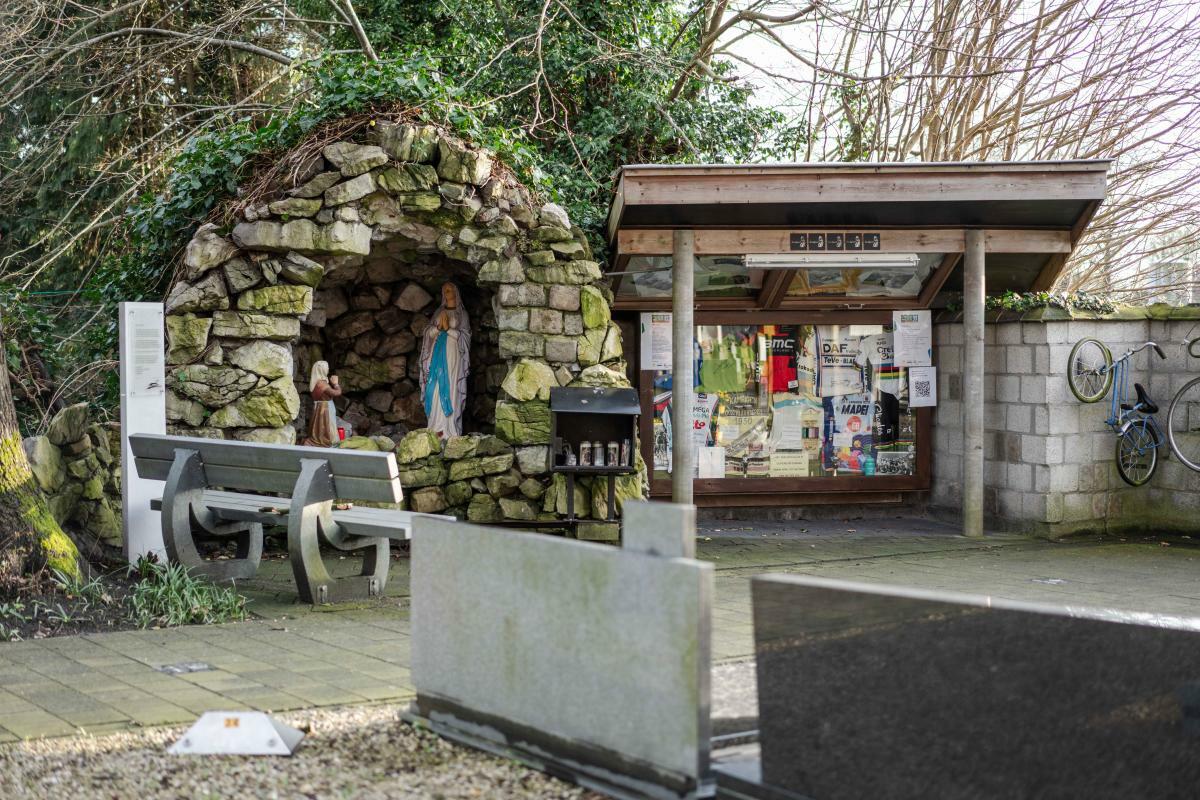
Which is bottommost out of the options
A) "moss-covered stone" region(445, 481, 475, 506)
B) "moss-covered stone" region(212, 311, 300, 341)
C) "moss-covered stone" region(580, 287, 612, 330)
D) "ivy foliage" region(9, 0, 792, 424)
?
"moss-covered stone" region(445, 481, 475, 506)

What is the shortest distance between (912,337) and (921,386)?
0.46 metres

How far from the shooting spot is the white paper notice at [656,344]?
1080 cm

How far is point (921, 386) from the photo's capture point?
1133 centimetres

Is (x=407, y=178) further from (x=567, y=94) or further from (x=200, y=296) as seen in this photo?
(x=567, y=94)

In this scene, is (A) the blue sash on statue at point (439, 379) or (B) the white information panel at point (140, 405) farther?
(A) the blue sash on statue at point (439, 379)

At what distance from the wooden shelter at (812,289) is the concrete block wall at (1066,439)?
49 centimetres

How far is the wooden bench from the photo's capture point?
6.69 metres

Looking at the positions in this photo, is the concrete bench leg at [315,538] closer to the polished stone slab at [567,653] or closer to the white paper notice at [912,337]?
the polished stone slab at [567,653]

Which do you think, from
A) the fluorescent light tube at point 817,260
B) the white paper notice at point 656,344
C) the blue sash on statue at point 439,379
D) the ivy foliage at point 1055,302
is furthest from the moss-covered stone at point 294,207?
the ivy foliage at point 1055,302

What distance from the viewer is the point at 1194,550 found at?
31.4 feet

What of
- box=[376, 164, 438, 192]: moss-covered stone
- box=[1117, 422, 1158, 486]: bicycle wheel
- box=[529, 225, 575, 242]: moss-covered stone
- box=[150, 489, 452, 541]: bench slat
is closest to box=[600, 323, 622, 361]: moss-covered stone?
box=[529, 225, 575, 242]: moss-covered stone

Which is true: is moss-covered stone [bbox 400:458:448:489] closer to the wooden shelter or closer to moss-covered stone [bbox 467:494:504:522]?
moss-covered stone [bbox 467:494:504:522]

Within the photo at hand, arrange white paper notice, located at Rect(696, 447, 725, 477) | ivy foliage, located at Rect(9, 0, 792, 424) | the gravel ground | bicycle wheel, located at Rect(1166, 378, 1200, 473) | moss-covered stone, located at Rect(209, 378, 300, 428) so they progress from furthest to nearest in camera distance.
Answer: ivy foliage, located at Rect(9, 0, 792, 424) → white paper notice, located at Rect(696, 447, 725, 477) → bicycle wheel, located at Rect(1166, 378, 1200, 473) → moss-covered stone, located at Rect(209, 378, 300, 428) → the gravel ground

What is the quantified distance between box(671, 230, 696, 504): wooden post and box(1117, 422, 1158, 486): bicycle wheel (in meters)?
3.68
